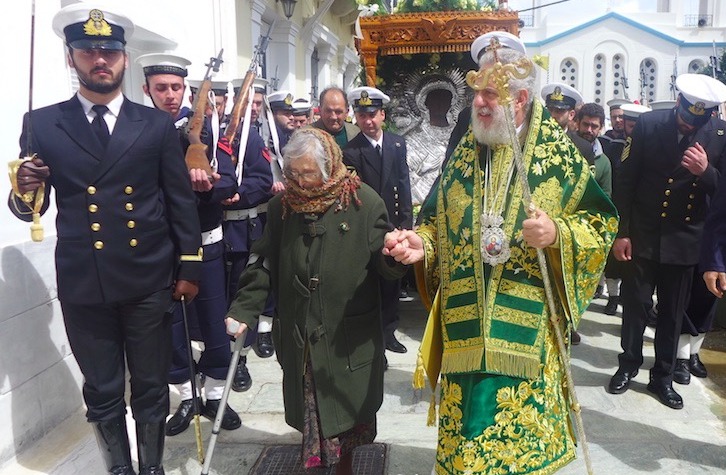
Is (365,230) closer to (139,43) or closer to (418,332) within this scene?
(418,332)

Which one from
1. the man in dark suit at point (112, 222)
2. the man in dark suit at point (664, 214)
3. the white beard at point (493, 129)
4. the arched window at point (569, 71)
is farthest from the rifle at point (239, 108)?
the arched window at point (569, 71)

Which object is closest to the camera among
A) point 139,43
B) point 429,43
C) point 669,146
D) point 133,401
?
point 133,401

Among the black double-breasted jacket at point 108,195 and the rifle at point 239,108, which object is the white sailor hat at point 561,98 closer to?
the rifle at point 239,108

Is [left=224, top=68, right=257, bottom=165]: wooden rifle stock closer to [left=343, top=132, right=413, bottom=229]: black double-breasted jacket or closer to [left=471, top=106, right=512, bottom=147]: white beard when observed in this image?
[left=343, top=132, right=413, bottom=229]: black double-breasted jacket

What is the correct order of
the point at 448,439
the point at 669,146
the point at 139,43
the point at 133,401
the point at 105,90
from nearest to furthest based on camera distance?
the point at 448,439 < the point at 105,90 < the point at 133,401 < the point at 669,146 < the point at 139,43

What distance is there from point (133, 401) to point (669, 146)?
381 centimetres

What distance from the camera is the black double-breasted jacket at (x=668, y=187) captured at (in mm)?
4297

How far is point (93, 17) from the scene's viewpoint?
2824 millimetres

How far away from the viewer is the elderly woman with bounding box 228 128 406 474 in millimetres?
2840

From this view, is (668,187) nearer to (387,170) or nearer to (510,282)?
(387,170)

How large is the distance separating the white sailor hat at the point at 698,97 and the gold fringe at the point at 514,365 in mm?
2548

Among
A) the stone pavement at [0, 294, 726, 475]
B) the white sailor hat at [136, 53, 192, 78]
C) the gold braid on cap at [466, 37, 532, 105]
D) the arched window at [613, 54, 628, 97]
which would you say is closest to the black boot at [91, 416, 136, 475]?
the stone pavement at [0, 294, 726, 475]

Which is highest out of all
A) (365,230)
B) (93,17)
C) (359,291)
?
(93,17)

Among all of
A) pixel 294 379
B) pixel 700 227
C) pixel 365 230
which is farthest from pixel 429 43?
pixel 294 379
